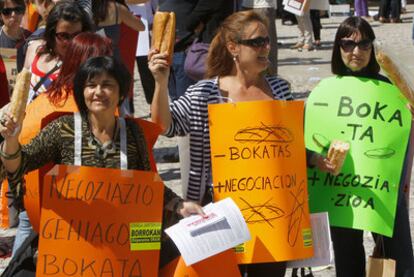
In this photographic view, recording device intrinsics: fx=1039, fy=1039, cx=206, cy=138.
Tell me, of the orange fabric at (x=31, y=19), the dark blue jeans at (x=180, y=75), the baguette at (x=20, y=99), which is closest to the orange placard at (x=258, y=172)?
the baguette at (x=20, y=99)

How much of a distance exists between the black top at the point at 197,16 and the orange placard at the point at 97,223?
324 centimetres

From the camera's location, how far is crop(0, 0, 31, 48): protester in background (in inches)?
283

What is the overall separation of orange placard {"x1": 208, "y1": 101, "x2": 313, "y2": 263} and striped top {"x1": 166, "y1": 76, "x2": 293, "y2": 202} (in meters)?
0.10

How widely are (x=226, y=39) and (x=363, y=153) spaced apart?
81 centimetres

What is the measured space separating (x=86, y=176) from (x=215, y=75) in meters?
0.91

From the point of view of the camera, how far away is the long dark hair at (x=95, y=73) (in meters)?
4.13

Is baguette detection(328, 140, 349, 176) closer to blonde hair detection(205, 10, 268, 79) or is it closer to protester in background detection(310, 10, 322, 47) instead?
blonde hair detection(205, 10, 268, 79)

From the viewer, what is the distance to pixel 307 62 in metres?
16.2

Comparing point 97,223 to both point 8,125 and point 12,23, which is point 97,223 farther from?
point 12,23

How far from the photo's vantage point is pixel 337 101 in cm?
479

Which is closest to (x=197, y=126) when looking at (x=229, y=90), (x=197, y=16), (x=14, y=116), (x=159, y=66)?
(x=229, y=90)

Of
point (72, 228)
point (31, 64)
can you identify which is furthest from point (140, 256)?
point (31, 64)

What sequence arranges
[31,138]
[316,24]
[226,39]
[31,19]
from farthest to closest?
[316,24] < [31,19] < [226,39] < [31,138]

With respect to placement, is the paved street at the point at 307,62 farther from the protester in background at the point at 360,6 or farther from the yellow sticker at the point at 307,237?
the yellow sticker at the point at 307,237
